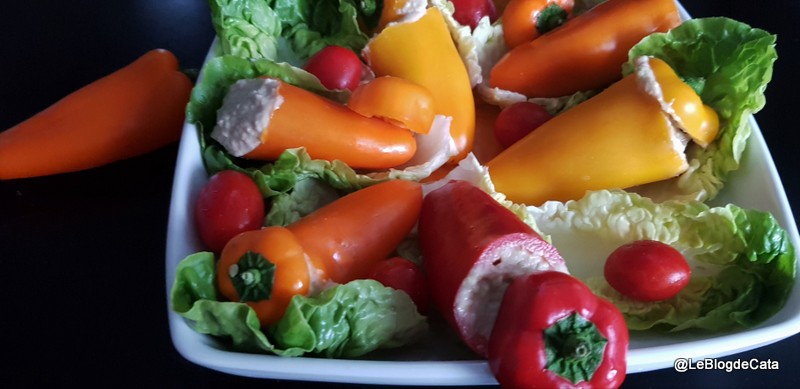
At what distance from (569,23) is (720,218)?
48 centimetres

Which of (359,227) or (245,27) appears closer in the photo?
(359,227)

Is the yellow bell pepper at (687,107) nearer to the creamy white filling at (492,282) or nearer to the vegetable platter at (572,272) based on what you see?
the vegetable platter at (572,272)

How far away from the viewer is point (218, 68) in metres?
1.14

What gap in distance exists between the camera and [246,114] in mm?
1089

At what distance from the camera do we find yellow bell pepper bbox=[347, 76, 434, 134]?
1.11 meters

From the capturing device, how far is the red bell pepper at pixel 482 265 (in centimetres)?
88

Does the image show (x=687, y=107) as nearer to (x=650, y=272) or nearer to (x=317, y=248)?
(x=650, y=272)

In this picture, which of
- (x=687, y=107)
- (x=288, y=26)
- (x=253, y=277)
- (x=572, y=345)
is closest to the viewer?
(x=572, y=345)

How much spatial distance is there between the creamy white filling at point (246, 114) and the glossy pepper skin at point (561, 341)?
1.57 ft

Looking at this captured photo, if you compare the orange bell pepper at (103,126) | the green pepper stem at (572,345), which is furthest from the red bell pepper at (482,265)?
the orange bell pepper at (103,126)

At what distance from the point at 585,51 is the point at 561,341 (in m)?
Result: 0.65

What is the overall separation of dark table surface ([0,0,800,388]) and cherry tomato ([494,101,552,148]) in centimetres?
41

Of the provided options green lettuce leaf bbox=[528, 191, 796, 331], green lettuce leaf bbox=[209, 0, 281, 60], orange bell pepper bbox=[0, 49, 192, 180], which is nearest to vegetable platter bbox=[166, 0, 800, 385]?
green lettuce leaf bbox=[528, 191, 796, 331]

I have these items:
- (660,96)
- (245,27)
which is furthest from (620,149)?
(245,27)
